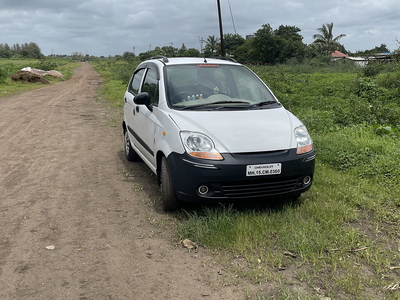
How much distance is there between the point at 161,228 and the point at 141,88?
259 centimetres

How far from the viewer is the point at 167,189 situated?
4219mm

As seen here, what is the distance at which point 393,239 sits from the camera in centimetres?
373

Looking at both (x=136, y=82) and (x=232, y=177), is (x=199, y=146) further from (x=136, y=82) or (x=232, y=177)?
(x=136, y=82)

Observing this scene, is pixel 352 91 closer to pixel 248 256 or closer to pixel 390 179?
pixel 390 179

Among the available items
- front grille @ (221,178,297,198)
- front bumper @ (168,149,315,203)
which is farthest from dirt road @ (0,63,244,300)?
front grille @ (221,178,297,198)

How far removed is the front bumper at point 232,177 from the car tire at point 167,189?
0.13 m

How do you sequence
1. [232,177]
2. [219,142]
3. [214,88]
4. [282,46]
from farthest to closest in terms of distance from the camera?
[282,46] < [214,88] < [219,142] < [232,177]

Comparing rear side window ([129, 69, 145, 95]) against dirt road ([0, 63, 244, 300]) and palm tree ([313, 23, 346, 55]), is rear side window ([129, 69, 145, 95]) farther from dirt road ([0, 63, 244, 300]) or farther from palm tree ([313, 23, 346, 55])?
palm tree ([313, 23, 346, 55])

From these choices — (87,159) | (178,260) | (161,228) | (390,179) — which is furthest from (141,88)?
(390,179)

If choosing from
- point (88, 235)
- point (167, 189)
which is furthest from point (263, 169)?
point (88, 235)

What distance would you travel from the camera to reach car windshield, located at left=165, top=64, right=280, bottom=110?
479cm

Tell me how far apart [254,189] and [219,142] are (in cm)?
61

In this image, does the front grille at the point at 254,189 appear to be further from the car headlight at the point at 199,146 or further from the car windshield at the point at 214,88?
the car windshield at the point at 214,88

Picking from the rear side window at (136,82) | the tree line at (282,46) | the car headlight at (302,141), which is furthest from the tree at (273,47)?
the car headlight at (302,141)
